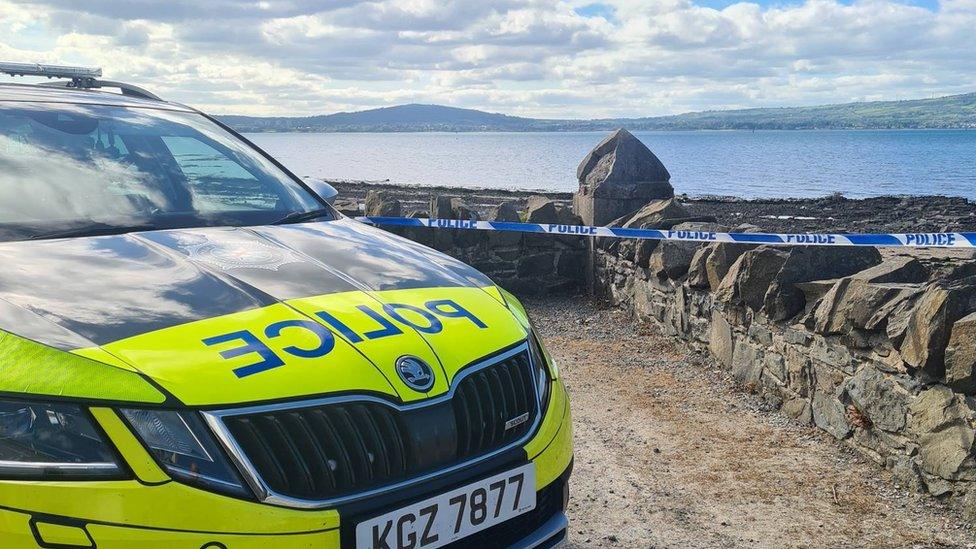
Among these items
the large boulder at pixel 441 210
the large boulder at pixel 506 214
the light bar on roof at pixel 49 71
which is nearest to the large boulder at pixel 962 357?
the light bar on roof at pixel 49 71

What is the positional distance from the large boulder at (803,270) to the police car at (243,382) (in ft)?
10.2

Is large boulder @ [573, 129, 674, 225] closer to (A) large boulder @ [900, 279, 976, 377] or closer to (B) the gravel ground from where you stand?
(B) the gravel ground

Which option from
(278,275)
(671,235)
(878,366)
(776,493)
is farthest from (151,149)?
→ (671,235)

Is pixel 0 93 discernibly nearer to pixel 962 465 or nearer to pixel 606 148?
pixel 962 465

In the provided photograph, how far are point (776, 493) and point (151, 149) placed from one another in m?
3.59

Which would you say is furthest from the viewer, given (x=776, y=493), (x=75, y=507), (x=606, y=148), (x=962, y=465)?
(x=606, y=148)

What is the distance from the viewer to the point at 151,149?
12.8 feet

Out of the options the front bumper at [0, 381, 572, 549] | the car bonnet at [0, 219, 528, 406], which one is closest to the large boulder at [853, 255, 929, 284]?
the car bonnet at [0, 219, 528, 406]

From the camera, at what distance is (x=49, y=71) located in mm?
4973

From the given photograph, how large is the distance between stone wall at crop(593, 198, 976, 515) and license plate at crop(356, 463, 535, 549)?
100 inches

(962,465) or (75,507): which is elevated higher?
(75,507)

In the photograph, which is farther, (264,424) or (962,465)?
(962,465)

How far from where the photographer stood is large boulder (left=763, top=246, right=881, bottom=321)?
5.77 metres

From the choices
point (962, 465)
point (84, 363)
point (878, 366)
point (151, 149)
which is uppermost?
point (151, 149)
